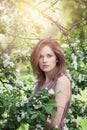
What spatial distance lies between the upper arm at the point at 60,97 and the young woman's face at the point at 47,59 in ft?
0.73

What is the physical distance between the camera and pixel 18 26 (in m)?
5.68

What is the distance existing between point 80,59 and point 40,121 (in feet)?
6.92

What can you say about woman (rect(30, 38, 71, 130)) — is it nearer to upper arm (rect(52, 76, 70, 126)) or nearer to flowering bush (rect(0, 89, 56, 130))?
upper arm (rect(52, 76, 70, 126))

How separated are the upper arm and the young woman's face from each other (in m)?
0.22

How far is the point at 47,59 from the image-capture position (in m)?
3.54

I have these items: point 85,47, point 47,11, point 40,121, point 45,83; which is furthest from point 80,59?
point 40,121

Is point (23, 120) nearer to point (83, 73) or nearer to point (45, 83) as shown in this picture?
point (45, 83)

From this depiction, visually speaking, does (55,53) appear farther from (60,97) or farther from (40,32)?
(40,32)

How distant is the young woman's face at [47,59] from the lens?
3533 millimetres

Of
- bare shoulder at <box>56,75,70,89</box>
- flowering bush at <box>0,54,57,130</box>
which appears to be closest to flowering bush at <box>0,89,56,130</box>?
flowering bush at <box>0,54,57,130</box>

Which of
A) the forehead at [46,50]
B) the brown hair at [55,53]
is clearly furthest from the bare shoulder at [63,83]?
the forehead at [46,50]

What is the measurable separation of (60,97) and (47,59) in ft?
1.34

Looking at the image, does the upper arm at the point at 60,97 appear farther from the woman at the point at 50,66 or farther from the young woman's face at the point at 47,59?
the young woman's face at the point at 47,59

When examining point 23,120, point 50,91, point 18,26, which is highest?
point 18,26
